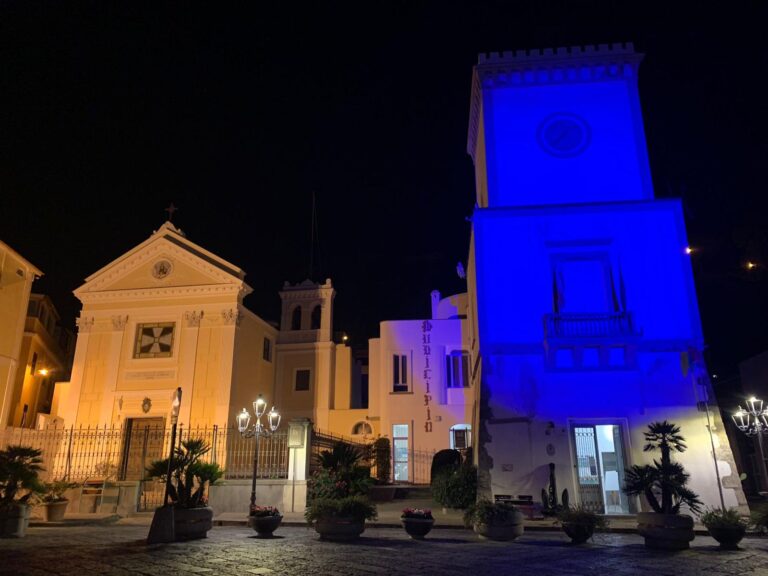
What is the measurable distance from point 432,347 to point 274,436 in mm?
11647

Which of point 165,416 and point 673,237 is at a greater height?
point 673,237

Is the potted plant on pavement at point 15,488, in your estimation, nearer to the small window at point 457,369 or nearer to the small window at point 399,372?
the small window at point 399,372

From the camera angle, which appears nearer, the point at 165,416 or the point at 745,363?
the point at 745,363

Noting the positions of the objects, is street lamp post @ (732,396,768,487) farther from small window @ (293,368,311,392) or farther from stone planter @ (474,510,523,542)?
small window @ (293,368,311,392)

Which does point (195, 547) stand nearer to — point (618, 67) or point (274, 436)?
point (274, 436)

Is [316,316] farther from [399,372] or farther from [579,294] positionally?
[579,294]

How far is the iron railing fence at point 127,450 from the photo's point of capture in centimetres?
1995

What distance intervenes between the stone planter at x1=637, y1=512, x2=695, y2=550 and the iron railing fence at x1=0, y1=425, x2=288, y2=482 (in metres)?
11.2

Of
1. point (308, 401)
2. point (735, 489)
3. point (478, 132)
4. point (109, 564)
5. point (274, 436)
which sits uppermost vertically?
point (478, 132)

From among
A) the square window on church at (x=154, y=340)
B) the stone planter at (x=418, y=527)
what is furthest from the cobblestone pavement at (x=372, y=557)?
the square window on church at (x=154, y=340)

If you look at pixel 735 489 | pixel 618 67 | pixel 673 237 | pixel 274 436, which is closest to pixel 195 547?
pixel 274 436

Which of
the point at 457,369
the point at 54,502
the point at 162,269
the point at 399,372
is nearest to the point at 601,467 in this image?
the point at 457,369

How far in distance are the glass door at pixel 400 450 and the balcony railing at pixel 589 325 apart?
1345 cm

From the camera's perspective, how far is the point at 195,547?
1104 cm
